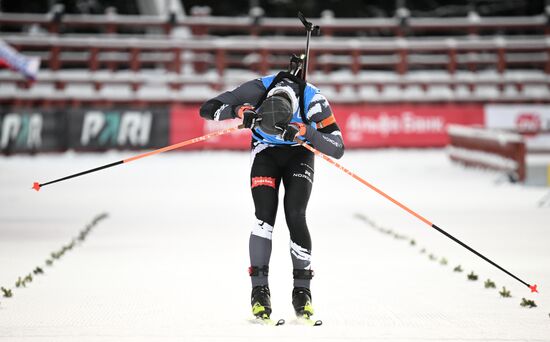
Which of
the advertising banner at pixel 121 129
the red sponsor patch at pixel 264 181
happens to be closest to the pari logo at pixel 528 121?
the advertising banner at pixel 121 129

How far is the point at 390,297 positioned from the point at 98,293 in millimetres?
2226

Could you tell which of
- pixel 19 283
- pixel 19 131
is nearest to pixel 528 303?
pixel 19 283

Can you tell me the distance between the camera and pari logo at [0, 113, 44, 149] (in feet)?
86.7

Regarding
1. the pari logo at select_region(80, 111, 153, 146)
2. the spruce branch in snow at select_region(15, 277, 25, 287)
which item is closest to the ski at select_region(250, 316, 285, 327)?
the spruce branch in snow at select_region(15, 277, 25, 287)

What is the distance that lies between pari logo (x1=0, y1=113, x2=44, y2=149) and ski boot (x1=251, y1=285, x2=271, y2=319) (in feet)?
68.1

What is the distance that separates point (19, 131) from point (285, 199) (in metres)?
20.8

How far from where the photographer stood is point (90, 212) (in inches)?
557

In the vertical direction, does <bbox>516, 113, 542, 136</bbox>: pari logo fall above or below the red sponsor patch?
below

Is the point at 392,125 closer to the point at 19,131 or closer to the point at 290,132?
the point at 19,131

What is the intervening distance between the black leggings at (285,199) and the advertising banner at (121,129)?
2075 cm

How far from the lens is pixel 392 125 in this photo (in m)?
28.9

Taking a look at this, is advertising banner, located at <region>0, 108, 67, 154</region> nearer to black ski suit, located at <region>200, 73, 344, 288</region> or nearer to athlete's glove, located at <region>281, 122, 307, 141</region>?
black ski suit, located at <region>200, 73, 344, 288</region>

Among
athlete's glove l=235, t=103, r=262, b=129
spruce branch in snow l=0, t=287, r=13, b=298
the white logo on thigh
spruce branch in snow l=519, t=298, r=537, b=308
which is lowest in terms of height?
spruce branch in snow l=0, t=287, r=13, b=298

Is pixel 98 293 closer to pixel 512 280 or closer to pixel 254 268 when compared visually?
pixel 254 268
